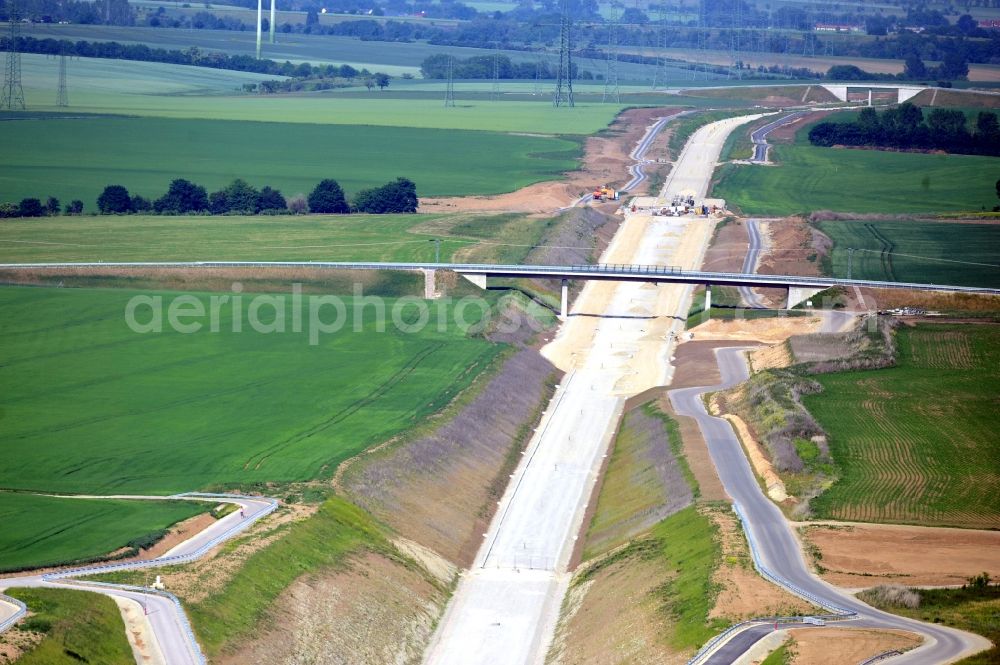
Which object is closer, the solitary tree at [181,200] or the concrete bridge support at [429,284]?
the concrete bridge support at [429,284]

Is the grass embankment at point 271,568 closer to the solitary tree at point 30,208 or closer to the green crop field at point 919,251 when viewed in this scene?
the green crop field at point 919,251

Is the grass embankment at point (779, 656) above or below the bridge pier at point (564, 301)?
below

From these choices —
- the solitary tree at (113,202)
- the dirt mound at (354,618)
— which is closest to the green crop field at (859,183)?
the solitary tree at (113,202)

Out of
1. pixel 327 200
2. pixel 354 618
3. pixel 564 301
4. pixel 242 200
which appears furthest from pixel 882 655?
pixel 242 200

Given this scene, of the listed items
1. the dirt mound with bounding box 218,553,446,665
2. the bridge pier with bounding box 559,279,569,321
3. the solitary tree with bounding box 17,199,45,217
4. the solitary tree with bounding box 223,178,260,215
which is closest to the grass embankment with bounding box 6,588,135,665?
the dirt mound with bounding box 218,553,446,665

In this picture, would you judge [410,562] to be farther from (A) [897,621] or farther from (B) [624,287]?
(B) [624,287]

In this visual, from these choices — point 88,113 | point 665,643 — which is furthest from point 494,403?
point 88,113
